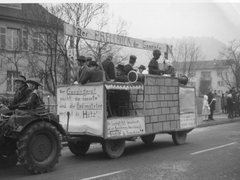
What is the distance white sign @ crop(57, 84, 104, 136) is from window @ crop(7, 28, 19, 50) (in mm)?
13511

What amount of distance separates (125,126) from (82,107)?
44.1 inches

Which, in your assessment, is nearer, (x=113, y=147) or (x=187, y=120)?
(x=113, y=147)

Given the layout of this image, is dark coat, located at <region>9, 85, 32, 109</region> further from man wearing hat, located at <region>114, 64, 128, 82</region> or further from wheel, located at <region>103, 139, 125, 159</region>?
man wearing hat, located at <region>114, 64, 128, 82</region>

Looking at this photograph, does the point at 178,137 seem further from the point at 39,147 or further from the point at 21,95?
the point at 21,95

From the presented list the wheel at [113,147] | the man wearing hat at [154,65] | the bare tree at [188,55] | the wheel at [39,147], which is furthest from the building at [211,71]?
the wheel at [39,147]

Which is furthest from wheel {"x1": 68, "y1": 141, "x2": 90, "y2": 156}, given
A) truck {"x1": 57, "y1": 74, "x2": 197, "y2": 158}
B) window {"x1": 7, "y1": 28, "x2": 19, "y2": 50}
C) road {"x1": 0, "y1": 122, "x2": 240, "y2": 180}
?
window {"x1": 7, "y1": 28, "x2": 19, "y2": 50}

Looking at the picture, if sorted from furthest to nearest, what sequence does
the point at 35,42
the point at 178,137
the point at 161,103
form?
the point at 35,42 < the point at 178,137 < the point at 161,103

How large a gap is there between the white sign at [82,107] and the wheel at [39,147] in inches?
46.8

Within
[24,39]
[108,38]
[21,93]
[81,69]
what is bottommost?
[21,93]

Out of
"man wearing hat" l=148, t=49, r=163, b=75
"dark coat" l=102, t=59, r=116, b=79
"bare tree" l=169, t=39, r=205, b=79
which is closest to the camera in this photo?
"bare tree" l=169, t=39, r=205, b=79

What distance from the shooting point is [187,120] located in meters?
10.1

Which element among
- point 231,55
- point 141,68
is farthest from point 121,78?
point 231,55

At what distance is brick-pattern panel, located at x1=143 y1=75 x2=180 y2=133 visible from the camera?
8633 millimetres

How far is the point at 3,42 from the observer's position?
23.8 m
